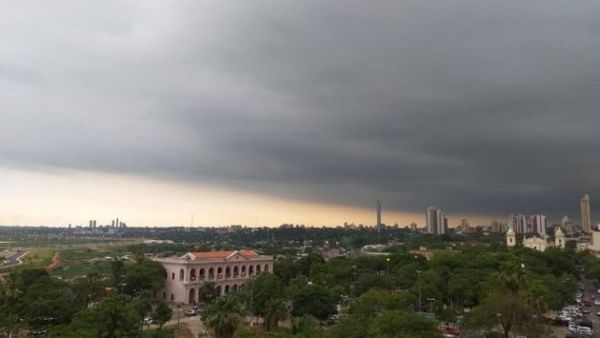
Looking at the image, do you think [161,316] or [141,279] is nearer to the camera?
[161,316]

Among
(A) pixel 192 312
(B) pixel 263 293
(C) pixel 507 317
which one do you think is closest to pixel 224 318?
(B) pixel 263 293

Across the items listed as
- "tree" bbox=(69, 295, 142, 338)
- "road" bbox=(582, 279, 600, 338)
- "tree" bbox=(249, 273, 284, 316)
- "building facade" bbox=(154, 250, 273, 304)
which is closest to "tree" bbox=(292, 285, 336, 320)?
"tree" bbox=(249, 273, 284, 316)

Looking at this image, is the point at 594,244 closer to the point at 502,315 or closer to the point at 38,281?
the point at 502,315

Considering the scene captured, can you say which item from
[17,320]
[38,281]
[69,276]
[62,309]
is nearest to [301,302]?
[62,309]

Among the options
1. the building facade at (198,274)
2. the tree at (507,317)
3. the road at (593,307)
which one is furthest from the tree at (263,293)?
the road at (593,307)

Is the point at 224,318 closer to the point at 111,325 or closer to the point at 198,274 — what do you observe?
the point at 111,325

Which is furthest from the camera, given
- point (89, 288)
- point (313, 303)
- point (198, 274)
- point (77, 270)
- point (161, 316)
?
point (77, 270)

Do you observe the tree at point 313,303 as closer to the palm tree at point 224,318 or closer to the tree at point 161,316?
→ the tree at point 161,316
